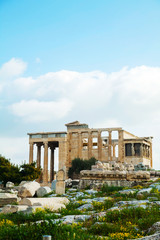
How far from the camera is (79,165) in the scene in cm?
5272

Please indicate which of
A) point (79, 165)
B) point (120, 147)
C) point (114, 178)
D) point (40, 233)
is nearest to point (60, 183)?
point (114, 178)

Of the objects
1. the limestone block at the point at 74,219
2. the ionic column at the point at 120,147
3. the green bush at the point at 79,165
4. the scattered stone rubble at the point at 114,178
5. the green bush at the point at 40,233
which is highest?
the ionic column at the point at 120,147

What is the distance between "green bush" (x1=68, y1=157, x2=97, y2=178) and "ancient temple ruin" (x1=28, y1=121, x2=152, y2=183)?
1.53 metres

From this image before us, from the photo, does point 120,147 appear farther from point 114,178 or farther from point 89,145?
point 114,178

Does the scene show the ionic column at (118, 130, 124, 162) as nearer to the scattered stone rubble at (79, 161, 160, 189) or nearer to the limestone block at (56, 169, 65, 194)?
the scattered stone rubble at (79, 161, 160, 189)

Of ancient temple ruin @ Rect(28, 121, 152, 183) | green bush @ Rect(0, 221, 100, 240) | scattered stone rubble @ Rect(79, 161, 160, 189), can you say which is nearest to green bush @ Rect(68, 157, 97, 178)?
ancient temple ruin @ Rect(28, 121, 152, 183)

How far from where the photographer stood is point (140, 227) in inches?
284

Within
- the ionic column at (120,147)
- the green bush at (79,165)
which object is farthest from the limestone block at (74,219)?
the ionic column at (120,147)

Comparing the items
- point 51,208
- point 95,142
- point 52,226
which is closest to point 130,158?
point 95,142

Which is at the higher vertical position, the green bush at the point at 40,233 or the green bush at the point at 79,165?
the green bush at the point at 79,165

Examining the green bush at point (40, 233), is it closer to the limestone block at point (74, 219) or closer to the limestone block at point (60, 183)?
the limestone block at point (74, 219)

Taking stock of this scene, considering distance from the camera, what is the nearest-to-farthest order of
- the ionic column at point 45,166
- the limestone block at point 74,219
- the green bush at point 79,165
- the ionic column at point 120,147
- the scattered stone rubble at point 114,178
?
1. the limestone block at point 74,219
2. the scattered stone rubble at point 114,178
3. the green bush at point 79,165
4. the ionic column at point 120,147
5. the ionic column at point 45,166

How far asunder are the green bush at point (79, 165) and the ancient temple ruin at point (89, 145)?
1.53 metres

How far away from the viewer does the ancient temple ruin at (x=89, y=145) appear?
54.0 m
